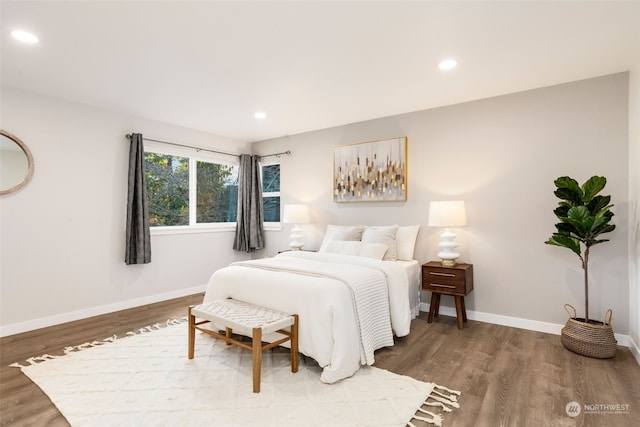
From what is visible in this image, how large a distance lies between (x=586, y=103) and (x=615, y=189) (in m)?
0.84

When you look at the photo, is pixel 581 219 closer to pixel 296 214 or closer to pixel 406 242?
pixel 406 242

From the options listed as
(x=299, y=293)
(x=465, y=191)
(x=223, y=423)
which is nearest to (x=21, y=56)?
(x=299, y=293)

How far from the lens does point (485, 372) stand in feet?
7.97

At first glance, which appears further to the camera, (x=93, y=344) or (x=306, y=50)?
(x=93, y=344)

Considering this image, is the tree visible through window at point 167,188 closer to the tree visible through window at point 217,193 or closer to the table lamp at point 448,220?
the tree visible through window at point 217,193

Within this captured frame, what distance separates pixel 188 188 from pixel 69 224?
1604 millimetres

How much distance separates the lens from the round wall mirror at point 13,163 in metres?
3.19

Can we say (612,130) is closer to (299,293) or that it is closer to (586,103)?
(586,103)

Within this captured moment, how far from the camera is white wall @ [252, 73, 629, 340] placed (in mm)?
2975

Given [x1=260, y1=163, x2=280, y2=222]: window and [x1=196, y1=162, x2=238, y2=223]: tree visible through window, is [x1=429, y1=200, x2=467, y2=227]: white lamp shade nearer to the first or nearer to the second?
[x1=260, y1=163, x2=280, y2=222]: window

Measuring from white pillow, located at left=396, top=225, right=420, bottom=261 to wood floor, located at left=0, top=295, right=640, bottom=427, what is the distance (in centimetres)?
75

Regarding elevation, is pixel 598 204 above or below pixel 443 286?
above

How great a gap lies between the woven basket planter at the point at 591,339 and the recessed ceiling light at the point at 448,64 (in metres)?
2.40

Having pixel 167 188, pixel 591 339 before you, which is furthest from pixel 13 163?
pixel 591 339
